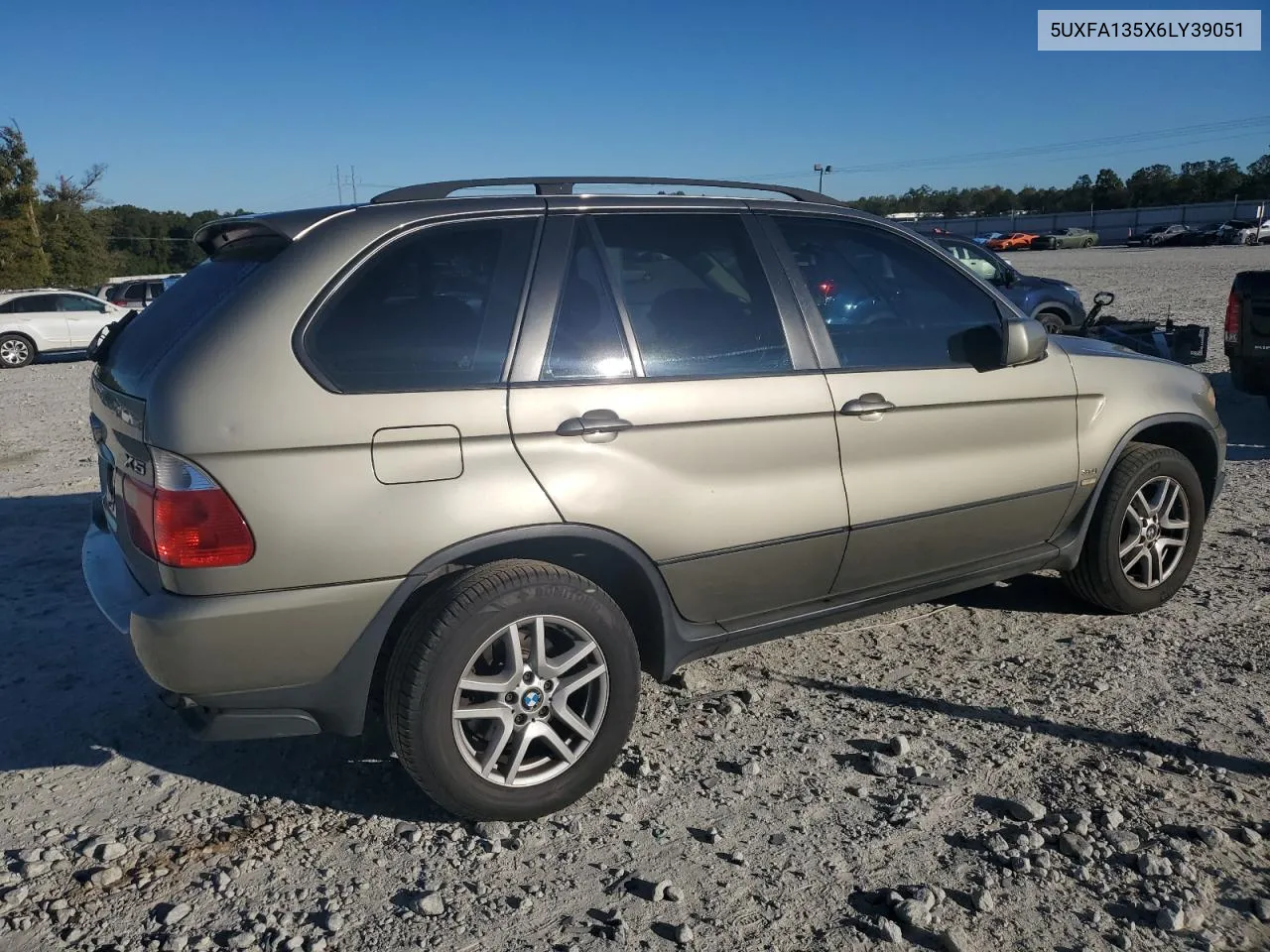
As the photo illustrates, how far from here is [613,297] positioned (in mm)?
3420

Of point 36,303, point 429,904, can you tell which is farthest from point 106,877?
point 36,303

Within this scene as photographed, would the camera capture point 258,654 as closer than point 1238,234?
Yes

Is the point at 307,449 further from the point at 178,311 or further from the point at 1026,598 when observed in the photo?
the point at 1026,598

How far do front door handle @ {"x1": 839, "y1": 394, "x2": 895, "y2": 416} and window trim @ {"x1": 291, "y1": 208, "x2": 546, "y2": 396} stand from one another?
1216mm

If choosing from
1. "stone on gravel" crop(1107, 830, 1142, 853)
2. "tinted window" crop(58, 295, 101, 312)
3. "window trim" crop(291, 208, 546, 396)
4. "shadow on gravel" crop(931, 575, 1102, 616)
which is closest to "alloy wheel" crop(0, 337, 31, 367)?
"tinted window" crop(58, 295, 101, 312)

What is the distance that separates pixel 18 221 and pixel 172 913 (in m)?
49.5

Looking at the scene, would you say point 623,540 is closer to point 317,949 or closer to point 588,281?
point 588,281

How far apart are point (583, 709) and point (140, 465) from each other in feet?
4.88

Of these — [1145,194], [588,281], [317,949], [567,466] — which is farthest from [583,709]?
[1145,194]

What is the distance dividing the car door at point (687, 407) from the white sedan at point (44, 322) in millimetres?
19797

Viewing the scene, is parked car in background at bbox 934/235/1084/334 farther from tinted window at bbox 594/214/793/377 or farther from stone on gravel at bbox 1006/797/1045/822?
stone on gravel at bbox 1006/797/1045/822

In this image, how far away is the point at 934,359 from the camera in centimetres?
407

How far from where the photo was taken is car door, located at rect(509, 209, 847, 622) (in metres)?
3.23

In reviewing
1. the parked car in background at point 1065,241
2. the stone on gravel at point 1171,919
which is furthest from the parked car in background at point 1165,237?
the stone on gravel at point 1171,919
